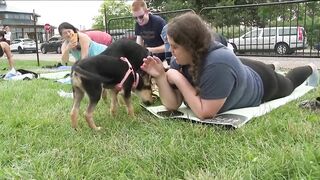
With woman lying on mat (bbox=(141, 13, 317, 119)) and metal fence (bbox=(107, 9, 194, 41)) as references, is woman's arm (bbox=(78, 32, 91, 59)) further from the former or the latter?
metal fence (bbox=(107, 9, 194, 41))

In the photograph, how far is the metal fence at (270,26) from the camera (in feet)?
36.2

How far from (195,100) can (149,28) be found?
3.07 meters

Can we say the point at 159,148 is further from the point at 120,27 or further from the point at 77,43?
the point at 120,27

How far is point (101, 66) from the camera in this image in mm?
3740

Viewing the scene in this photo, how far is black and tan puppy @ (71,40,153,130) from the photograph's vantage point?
3578mm

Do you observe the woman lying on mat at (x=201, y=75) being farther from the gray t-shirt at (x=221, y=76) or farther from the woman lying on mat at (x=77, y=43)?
the woman lying on mat at (x=77, y=43)

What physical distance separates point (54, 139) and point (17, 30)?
61.7m

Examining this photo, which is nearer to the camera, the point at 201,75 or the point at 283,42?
the point at 201,75

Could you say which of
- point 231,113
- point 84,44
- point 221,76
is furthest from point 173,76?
point 84,44

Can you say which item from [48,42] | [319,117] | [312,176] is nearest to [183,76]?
[319,117]

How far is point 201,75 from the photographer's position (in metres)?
3.52

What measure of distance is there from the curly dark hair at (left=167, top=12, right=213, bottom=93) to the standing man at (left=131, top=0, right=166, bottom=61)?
2747mm

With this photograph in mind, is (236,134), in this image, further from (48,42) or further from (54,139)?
(48,42)

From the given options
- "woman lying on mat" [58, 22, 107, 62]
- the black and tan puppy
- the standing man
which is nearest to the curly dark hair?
the black and tan puppy
